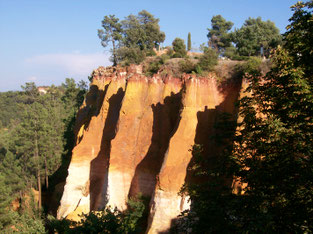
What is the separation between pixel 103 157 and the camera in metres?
16.8

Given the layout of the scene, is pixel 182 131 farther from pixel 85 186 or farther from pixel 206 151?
pixel 85 186

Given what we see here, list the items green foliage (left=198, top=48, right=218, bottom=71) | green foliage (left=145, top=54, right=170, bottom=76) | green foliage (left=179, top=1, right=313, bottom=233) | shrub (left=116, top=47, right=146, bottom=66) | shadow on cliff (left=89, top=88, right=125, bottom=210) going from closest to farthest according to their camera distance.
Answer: green foliage (left=179, top=1, right=313, bottom=233) < green foliage (left=198, top=48, right=218, bottom=71) < shadow on cliff (left=89, top=88, right=125, bottom=210) < green foliage (left=145, top=54, right=170, bottom=76) < shrub (left=116, top=47, right=146, bottom=66)

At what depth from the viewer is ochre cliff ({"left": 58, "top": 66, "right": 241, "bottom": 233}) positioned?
11062 millimetres

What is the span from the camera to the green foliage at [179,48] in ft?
83.8

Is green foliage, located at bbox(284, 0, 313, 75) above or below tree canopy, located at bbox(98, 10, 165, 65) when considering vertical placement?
below

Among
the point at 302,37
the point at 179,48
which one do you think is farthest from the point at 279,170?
the point at 179,48

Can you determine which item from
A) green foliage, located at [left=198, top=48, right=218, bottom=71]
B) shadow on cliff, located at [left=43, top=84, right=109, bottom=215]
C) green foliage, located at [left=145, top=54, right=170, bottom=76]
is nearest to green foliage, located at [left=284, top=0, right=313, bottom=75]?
green foliage, located at [left=198, top=48, right=218, bottom=71]

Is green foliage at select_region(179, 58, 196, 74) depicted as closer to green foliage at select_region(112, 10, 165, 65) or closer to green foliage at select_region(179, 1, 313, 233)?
green foliage at select_region(179, 1, 313, 233)

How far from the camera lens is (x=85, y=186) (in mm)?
16672

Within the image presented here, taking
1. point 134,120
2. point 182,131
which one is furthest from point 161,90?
point 182,131

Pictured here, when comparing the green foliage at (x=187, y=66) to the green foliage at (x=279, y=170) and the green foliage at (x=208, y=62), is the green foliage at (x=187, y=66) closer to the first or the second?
the green foliage at (x=208, y=62)

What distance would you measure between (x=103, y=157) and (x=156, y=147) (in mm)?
4436

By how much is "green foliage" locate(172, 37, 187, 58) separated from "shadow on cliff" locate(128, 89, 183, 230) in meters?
11.6

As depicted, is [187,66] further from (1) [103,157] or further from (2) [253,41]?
(2) [253,41]
